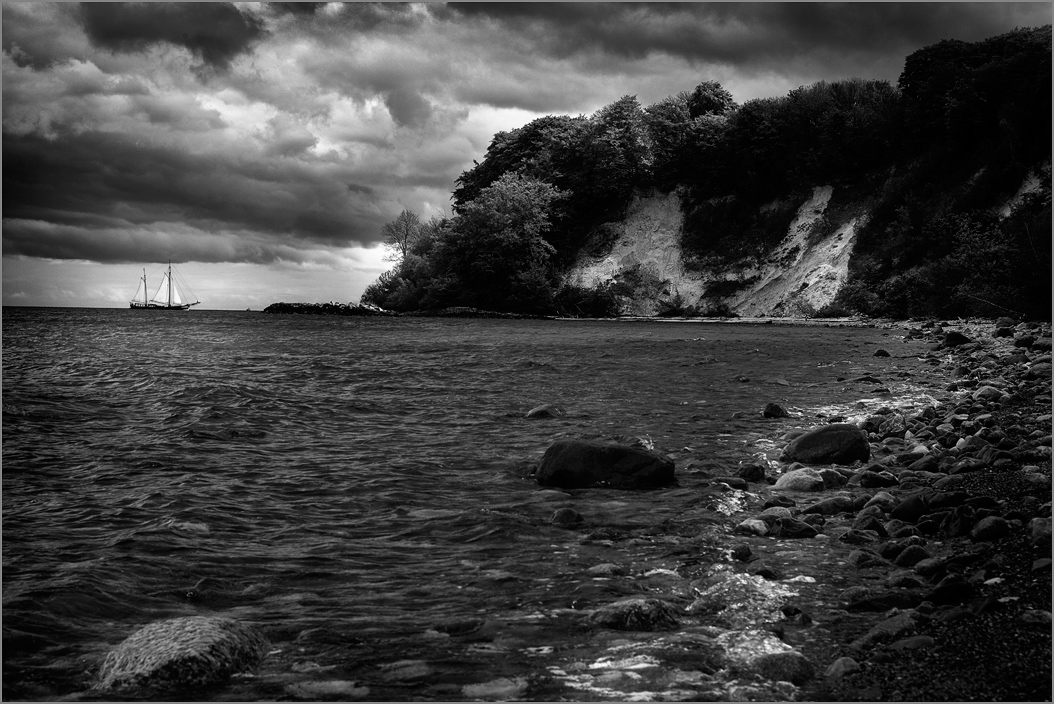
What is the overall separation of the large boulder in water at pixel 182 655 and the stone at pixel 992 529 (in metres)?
4.88

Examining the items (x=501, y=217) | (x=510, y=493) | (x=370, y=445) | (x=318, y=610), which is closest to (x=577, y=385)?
(x=370, y=445)

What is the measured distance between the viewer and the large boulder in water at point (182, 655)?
12.6ft

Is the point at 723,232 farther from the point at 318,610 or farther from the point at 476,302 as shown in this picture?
the point at 318,610

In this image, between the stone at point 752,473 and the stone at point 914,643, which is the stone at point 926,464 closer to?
the stone at point 752,473

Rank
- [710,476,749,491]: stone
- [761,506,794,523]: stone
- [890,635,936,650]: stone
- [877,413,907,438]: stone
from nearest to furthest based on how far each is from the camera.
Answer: [890,635,936,650]: stone, [761,506,794,523]: stone, [710,476,749,491]: stone, [877,413,907,438]: stone

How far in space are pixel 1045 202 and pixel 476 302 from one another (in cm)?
4362

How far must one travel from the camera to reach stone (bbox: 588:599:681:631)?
4.41 meters

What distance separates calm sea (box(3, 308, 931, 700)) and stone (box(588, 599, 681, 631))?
0.58ft

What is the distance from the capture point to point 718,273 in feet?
191

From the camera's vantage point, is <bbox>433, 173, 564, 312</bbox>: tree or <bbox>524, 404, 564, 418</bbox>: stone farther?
<bbox>433, 173, 564, 312</bbox>: tree

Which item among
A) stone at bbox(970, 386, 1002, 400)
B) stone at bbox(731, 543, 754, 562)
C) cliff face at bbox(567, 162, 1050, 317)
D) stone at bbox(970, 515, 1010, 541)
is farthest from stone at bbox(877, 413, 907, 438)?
cliff face at bbox(567, 162, 1050, 317)

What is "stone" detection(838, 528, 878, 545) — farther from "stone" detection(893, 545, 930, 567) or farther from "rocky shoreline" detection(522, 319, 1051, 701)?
"stone" detection(893, 545, 930, 567)

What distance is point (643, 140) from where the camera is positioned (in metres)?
64.3

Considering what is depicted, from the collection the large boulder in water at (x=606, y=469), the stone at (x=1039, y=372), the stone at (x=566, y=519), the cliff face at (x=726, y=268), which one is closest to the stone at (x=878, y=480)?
the large boulder in water at (x=606, y=469)
